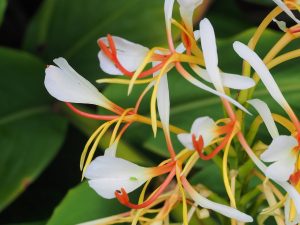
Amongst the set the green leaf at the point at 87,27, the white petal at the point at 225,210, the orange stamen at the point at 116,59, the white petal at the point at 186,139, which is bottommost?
the green leaf at the point at 87,27

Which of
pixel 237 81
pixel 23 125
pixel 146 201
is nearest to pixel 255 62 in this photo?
pixel 237 81

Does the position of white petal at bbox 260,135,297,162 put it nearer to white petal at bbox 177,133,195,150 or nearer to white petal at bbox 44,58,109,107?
white petal at bbox 177,133,195,150

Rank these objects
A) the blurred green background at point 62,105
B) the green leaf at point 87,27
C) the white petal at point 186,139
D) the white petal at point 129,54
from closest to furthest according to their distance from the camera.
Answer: the white petal at point 186,139 < the white petal at point 129,54 < the blurred green background at point 62,105 < the green leaf at point 87,27

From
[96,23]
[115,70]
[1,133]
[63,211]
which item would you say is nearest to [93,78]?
[96,23]

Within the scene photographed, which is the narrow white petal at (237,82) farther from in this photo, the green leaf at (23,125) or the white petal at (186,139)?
the green leaf at (23,125)

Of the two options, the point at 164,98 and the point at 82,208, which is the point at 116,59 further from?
the point at 82,208

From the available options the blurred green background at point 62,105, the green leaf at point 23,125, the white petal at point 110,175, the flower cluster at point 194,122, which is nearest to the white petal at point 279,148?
the flower cluster at point 194,122
